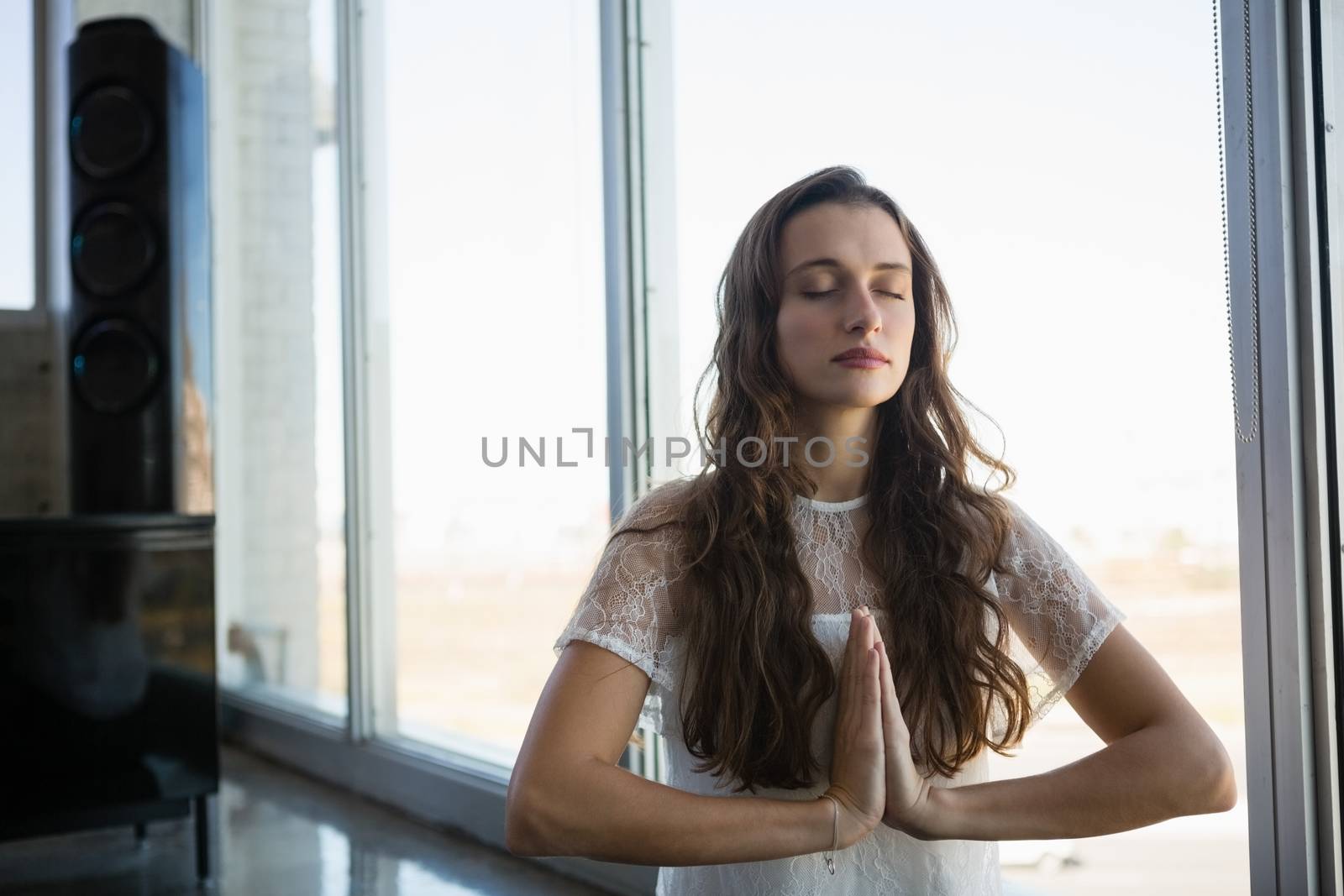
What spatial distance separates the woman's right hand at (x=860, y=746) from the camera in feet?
3.15

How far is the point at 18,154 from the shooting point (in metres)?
4.25

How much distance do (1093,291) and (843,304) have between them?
0.57 metres

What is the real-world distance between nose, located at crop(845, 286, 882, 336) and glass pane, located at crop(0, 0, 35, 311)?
13.4 feet

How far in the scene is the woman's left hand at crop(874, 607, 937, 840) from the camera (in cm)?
97

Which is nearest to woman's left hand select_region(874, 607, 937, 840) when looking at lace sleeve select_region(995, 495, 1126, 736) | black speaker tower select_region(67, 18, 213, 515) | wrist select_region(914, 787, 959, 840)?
wrist select_region(914, 787, 959, 840)

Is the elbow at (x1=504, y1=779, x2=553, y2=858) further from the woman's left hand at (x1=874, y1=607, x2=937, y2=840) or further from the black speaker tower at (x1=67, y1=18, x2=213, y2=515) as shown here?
the black speaker tower at (x1=67, y1=18, x2=213, y2=515)

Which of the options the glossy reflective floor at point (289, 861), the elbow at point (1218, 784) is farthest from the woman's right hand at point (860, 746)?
the glossy reflective floor at point (289, 861)

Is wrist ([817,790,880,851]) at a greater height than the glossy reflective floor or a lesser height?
greater

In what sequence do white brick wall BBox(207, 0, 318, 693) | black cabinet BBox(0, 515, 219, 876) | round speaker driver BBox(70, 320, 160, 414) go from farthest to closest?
white brick wall BBox(207, 0, 318, 693)
round speaker driver BBox(70, 320, 160, 414)
black cabinet BBox(0, 515, 219, 876)

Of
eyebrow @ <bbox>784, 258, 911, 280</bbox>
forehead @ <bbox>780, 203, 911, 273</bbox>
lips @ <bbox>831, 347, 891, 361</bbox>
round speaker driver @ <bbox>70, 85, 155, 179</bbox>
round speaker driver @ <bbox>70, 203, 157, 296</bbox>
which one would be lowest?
lips @ <bbox>831, 347, 891, 361</bbox>

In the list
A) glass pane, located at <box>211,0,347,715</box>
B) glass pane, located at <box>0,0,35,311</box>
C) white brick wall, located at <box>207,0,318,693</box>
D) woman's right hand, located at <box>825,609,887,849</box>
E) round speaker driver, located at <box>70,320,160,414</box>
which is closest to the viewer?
woman's right hand, located at <box>825,609,887,849</box>

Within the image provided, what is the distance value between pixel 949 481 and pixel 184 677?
194 cm

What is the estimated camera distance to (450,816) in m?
2.82

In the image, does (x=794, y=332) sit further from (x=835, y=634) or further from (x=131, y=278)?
(x=131, y=278)
